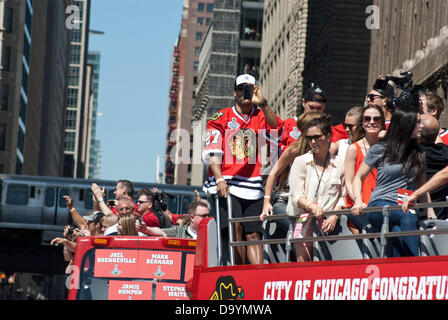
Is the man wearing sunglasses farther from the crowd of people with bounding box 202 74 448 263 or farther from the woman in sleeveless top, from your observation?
the woman in sleeveless top

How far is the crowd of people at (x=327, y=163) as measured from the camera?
26.9 feet

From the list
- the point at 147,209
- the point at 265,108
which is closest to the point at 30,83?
the point at 147,209

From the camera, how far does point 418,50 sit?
2955 centimetres

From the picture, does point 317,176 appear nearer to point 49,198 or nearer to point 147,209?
point 147,209

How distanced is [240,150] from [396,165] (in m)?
2.35

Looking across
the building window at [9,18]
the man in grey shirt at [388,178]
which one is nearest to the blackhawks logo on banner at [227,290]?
the man in grey shirt at [388,178]

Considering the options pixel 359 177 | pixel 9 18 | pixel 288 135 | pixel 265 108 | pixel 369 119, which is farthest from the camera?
pixel 9 18

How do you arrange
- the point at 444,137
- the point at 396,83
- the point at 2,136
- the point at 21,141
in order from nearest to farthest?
the point at 444,137 → the point at 396,83 → the point at 2,136 → the point at 21,141

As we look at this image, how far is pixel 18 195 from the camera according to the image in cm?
5241

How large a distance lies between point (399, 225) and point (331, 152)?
184 centimetres

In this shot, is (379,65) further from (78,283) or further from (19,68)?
(19,68)

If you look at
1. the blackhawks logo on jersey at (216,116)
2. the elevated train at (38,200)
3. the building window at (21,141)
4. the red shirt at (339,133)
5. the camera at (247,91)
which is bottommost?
the elevated train at (38,200)

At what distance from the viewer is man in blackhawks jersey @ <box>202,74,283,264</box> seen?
1009cm

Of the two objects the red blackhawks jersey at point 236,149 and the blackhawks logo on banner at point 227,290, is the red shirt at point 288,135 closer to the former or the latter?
the red blackhawks jersey at point 236,149
